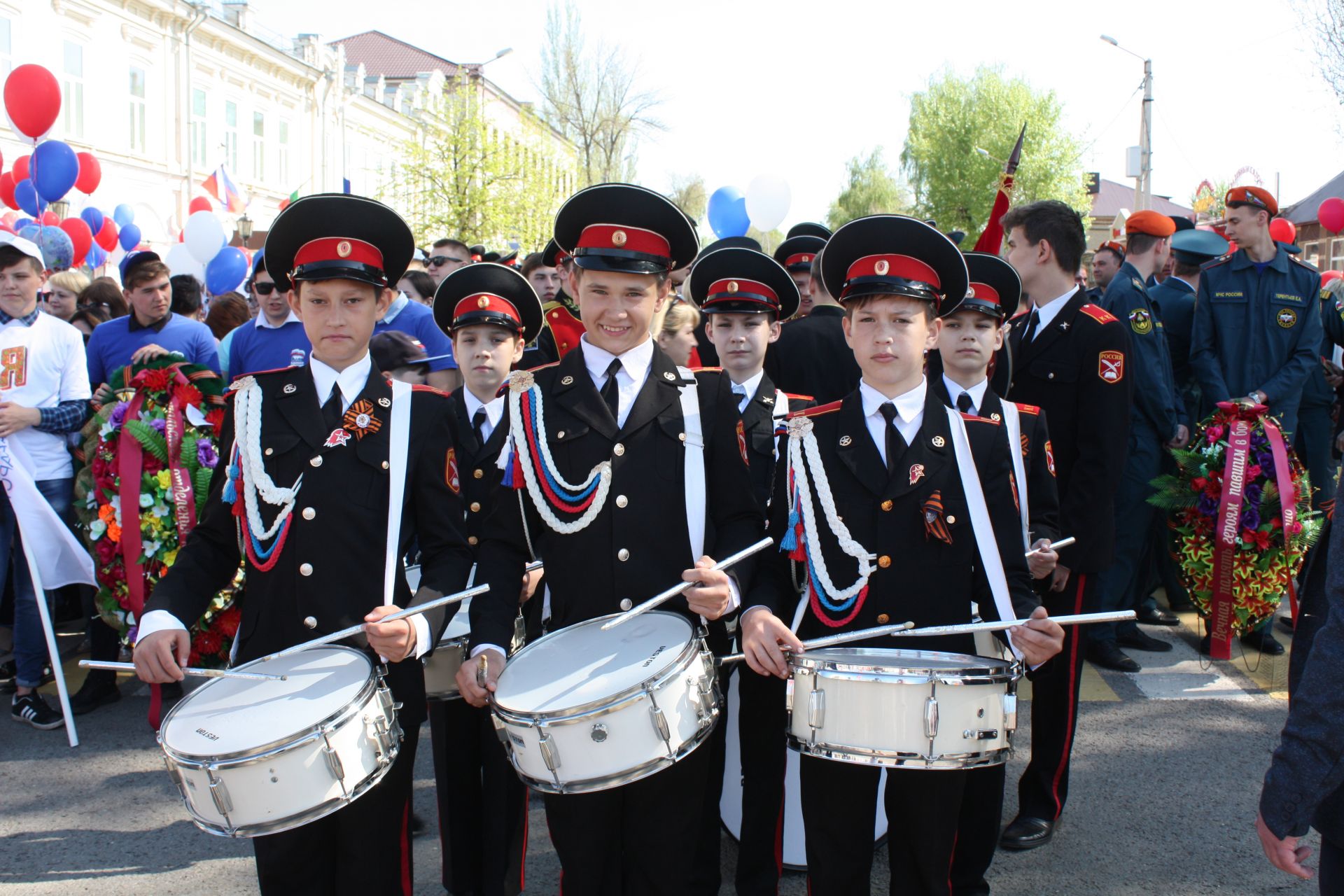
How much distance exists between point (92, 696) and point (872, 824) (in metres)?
4.46

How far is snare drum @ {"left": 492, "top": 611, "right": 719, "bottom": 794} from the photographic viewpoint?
2.32 meters

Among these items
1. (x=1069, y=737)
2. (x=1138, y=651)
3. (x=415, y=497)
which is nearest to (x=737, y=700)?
(x=1069, y=737)

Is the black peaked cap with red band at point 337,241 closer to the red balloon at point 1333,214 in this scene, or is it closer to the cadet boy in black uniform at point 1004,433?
the cadet boy in black uniform at point 1004,433

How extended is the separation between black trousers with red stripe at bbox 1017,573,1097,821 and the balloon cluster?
→ 748cm

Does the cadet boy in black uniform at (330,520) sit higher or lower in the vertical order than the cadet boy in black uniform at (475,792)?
higher

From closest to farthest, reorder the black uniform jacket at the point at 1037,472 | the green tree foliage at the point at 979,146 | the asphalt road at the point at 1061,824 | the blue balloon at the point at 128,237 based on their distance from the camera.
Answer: the black uniform jacket at the point at 1037,472, the asphalt road at the point at 1061,824, the blue balloon at the point at 128,237, the green tree foliage at the point at 979,146

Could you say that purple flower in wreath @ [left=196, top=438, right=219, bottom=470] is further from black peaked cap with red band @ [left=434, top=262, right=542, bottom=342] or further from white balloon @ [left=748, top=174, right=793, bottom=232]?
white balloon @ [left=748, top=174, right=793, bottom=232]

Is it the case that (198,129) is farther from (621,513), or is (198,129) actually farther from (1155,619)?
(621,513)

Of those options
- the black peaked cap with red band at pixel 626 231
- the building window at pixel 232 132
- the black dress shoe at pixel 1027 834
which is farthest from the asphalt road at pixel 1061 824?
the building window at pixel 232 132

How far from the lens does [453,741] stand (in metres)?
3.51

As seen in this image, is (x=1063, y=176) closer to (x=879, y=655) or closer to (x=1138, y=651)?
(x=1138, y=651)

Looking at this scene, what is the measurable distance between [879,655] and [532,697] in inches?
32.4

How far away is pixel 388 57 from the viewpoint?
194 feet

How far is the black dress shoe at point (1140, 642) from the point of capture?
6.34 meters
